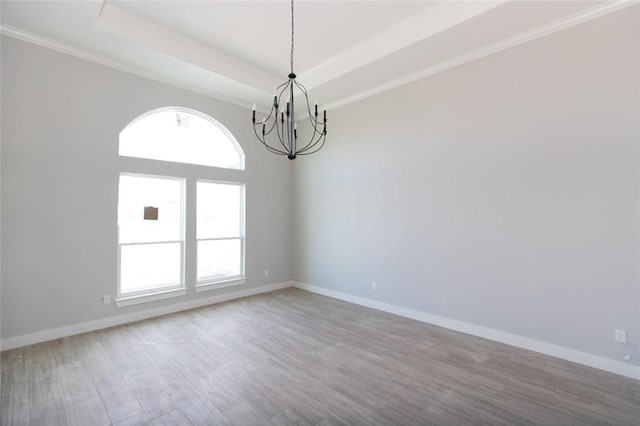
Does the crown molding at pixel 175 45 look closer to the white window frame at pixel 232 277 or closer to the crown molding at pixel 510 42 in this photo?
the white window frame at pixel 232 277

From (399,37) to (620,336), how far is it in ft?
12.5

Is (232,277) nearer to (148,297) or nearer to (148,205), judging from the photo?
(148,297)

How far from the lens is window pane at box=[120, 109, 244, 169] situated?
4.16 metres

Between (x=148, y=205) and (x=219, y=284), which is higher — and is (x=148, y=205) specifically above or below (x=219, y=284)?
above

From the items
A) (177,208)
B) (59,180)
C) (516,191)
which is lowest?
(177,208)

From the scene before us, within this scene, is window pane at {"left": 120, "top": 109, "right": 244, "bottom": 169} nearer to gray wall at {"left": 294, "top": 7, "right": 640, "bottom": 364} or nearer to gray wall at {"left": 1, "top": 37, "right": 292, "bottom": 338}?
gray wall at {"left": 1, "top": 37, "right": 292, "bottom": 338}

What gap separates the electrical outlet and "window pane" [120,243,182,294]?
5267mm

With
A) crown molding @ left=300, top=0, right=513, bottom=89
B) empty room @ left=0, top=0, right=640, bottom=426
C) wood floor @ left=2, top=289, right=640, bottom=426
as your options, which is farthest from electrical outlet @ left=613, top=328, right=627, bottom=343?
crown molding @ left=300, top=0, right=513, bottom=89

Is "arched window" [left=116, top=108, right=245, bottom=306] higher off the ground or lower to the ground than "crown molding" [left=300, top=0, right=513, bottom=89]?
lower

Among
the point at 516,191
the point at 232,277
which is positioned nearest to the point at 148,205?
the point at 232,277

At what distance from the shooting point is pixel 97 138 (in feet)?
12.3

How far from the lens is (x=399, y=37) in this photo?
3518 millimetres

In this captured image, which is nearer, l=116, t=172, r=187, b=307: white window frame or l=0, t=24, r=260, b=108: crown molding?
l=0, t=24, r=260, b=108: crown molding

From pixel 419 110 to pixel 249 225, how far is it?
344 centimetres
